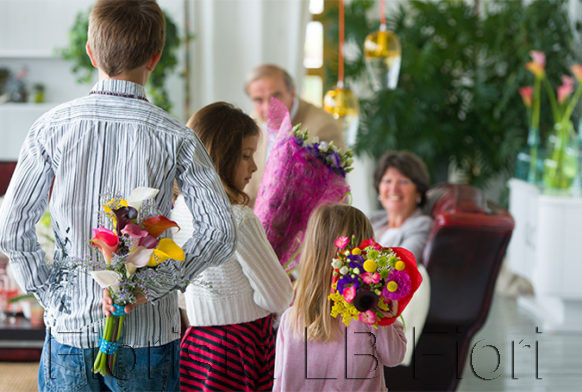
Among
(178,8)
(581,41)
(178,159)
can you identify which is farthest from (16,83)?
(581,41)

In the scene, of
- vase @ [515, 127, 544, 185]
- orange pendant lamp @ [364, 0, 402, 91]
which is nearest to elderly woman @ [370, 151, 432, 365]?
orange pendant lamp @ [364, 0, 402, 91]

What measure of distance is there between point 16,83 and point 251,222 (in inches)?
152

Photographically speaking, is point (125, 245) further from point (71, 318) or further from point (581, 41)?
point (581, 41)

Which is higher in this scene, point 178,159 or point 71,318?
point 178,159

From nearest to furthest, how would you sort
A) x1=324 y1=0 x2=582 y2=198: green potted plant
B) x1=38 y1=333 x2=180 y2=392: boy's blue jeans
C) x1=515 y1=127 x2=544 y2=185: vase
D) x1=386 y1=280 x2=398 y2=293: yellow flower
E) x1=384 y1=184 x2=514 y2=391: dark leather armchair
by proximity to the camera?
x1=38 y1=333 x2=180 y2=392: boy's blue jeans → x1=386 y1=280 x2=398 y2=293: yellow flower → x1=384 y1=184 x2=514 y2=391: dark leather armchair → x1=515 y1=127 x2=544 y2=185: vase → x1=324 y1=0 x2=582 y2=198: green potted plant

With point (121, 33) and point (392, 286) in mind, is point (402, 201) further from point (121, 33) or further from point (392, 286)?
point (121, 33)

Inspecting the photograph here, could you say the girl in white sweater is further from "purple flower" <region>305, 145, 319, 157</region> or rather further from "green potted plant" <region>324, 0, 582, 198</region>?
"green potted plant" <region>324, 0, 582, 198</region>

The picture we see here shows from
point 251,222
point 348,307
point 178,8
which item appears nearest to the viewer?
point 348,307

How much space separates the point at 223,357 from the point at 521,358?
2.75 metres

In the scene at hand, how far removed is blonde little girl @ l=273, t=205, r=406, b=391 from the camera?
158cm

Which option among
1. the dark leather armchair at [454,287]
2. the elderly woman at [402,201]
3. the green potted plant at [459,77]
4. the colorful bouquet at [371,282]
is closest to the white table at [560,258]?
the green potted plant at [459,77]

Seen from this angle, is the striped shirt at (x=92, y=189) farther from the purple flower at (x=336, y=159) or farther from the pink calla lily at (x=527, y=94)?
the pink calla lily at (x=527, y=94)

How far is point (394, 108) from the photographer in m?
6.00

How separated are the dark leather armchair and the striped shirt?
60.0 inches
